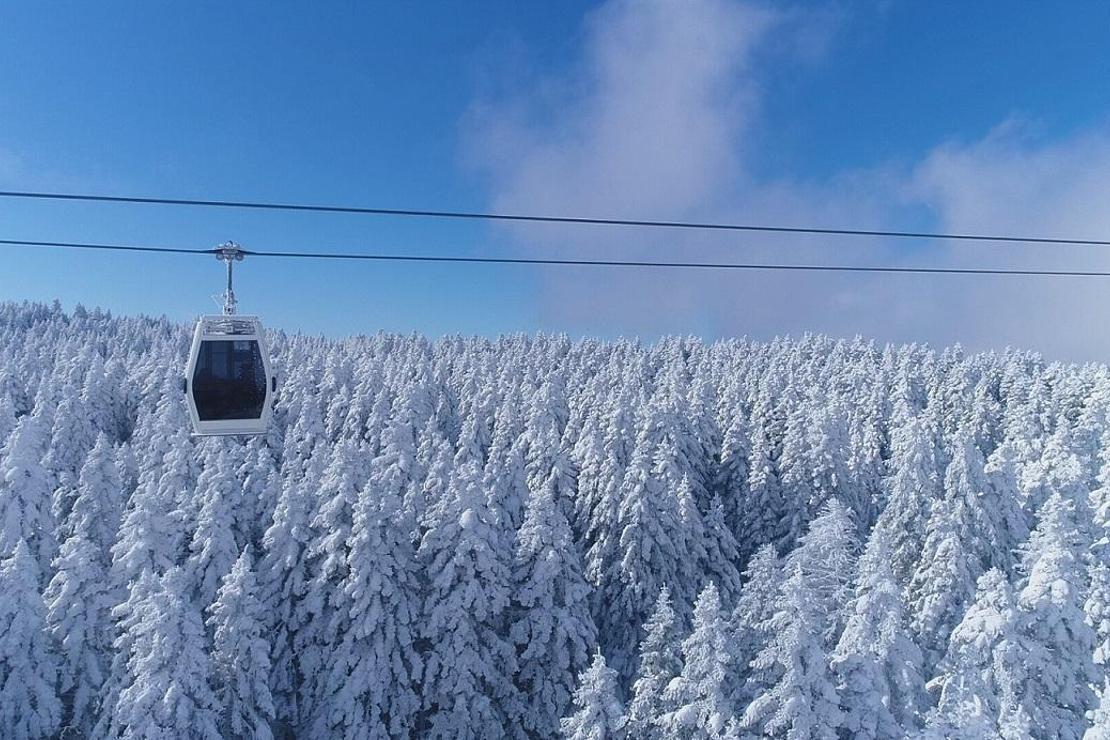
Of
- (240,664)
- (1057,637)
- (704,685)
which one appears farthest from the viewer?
(240,664)

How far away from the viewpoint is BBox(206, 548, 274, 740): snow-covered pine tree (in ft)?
69.6

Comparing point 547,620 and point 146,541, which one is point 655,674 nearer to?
point 547,620

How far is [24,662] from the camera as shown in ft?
67.5

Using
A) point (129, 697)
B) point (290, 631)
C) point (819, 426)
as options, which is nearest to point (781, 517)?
point (819, 426)

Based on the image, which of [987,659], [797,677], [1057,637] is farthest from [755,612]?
[1057,637]

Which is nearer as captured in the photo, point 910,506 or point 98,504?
point 98,504

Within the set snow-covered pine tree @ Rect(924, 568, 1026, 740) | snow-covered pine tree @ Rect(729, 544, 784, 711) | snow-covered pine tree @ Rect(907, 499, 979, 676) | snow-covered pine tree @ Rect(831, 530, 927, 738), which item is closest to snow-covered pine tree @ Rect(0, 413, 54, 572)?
snow-covered pine tree @ Rect(729, 544, 784, 711)

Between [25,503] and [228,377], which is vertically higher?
[25,503]

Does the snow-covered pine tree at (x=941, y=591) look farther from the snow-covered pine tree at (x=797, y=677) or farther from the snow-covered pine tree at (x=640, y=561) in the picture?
the snow-covered pine tree at (x=640, y=561)

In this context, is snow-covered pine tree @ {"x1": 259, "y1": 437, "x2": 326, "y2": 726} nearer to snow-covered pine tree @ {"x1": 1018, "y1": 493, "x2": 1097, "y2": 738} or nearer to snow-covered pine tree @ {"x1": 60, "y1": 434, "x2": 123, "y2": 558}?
snow-covered pine tree @ {"x1": 60, "y1": 434, "x2": 123, "y2": 558}

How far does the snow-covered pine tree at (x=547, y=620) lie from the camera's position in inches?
1019

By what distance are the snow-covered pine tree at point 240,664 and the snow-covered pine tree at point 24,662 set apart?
16.1ft

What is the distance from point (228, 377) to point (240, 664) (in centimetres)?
1385

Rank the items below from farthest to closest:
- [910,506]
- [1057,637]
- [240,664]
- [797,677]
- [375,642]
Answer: [910,506]
[375,642]
[240,664]
[1057,637]
[797,677]
